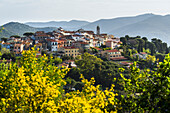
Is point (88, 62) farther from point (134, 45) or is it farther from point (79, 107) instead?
point (79, 107)

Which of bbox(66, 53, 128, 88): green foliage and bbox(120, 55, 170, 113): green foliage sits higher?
bbox(120, 55, 170, 113): green foliage

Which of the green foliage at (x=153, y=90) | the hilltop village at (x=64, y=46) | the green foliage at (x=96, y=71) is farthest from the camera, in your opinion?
the hilltop village at (x=64, y=46)

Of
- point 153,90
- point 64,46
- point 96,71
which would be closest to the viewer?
point 153,90

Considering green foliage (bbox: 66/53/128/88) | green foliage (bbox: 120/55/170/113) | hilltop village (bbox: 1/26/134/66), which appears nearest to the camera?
green foliage (bbox: 120/55/170/113)

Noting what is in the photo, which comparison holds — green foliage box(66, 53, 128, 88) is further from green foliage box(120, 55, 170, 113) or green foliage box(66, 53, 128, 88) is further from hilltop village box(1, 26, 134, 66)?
green foliage box(120, 55, 170, 113)

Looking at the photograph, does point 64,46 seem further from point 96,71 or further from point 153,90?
point 153,90

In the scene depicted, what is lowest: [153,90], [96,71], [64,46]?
[96,71]

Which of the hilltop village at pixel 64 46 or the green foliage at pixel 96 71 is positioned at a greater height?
the hilltop village at pixel 64 46

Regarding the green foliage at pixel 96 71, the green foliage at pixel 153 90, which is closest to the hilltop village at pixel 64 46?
the green foliage at pixel 96 71

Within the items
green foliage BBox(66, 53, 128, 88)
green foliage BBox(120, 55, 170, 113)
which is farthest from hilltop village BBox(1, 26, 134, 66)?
green foliage BBox(120, 55, 170, 113)

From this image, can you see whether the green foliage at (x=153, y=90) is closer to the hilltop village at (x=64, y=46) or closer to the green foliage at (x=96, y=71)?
the green foliage at (x=96, y=71)

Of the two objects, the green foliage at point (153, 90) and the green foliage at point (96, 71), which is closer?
the green foliage at point (153, 90)

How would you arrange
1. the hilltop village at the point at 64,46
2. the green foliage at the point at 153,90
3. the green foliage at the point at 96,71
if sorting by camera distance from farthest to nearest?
1. the hilltop village at the point at 64,46
2. the green foliage at the point at 96,71
3. the green foliage at the point at 153,90

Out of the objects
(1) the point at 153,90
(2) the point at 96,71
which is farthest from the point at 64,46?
(1) the point at 153,90
